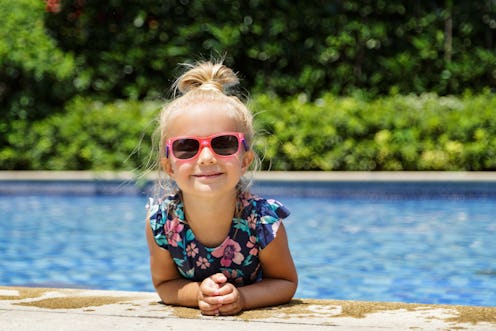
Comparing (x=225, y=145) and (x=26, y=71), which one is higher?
(x=26, y=71)

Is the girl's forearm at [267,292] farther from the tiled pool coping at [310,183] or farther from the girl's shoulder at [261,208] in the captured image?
the tiled pool coping at [310,183]

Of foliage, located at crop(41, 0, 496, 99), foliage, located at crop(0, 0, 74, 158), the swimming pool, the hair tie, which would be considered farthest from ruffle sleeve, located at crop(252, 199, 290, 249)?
foliage, located at crop(41, 0, 496, 99)

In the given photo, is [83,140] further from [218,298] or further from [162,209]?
[218,298]

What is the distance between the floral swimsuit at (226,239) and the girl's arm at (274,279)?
36 mm

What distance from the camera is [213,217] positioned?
2990 mm

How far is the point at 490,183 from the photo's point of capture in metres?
9.29

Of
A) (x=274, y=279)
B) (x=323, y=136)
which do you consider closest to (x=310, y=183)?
(x=323, y=136)

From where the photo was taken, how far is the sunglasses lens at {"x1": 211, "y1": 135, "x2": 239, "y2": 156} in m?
2.89

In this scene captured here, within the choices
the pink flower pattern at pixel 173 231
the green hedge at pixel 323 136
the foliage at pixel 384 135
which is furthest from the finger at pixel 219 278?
the foliage at pixel 384 135

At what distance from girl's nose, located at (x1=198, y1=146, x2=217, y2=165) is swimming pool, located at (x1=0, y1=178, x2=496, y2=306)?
2994mm

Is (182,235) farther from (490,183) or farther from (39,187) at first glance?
(39,187)

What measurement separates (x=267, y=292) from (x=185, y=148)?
0.57 meters

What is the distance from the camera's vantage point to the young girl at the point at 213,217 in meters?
2.89

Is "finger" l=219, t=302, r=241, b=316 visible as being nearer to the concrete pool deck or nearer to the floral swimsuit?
the concrete pool deck
